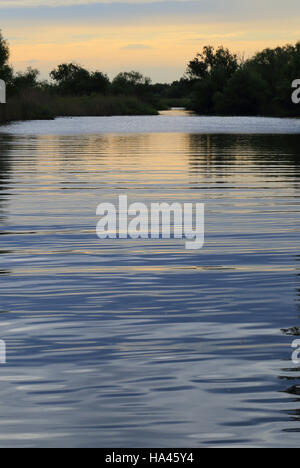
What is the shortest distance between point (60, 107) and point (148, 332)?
95.5 metres

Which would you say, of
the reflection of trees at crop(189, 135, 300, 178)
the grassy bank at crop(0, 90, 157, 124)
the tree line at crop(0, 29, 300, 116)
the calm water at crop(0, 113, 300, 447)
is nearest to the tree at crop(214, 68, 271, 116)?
the tree line at crop(0, 29, 300, 116)

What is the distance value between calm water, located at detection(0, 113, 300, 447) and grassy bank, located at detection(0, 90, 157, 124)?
66.8 metres

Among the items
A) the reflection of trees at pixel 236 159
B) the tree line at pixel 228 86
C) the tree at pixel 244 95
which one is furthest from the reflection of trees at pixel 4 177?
the tree at pixel 244 95

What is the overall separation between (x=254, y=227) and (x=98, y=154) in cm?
2295

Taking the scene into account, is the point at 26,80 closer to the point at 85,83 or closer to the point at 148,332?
the point at 85,83

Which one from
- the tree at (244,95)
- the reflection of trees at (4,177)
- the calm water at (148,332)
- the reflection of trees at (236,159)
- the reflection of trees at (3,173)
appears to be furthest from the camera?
the tree at (244,95)

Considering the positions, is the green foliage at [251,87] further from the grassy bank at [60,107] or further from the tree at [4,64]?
the tree at [4,64]

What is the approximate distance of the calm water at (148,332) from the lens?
18.9ft

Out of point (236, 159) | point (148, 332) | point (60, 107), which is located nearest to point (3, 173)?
point (236, 159)

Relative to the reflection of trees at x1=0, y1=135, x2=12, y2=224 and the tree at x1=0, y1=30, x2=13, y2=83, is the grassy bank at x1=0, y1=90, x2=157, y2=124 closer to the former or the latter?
the tree at x1=0, y1=30, x2=13, y2=83

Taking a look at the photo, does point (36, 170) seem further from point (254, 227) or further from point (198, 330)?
point (198, 330)

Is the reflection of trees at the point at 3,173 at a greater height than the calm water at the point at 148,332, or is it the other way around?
the reflection of trees at the point at 3,173

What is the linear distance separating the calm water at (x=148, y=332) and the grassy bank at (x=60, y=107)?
66.8m

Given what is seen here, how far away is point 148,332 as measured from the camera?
7.93 meters
